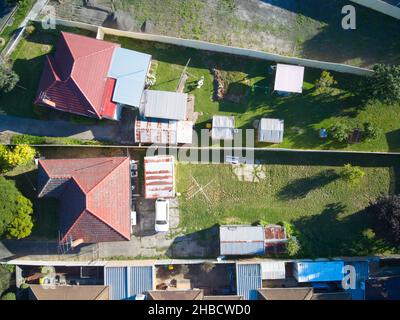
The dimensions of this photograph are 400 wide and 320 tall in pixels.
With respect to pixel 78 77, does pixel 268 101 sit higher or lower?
lower

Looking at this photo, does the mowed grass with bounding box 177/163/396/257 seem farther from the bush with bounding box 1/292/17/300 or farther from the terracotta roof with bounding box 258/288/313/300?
the bush with bounding box 1/292/17/300

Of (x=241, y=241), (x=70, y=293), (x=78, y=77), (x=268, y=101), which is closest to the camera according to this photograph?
(x=78, y=77)

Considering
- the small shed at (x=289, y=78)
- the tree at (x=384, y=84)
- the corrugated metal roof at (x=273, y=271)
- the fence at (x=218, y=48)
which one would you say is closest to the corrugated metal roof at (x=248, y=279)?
the corrugated metal roof at (x=273, y=271)

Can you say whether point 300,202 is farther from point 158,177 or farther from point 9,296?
point 9,296

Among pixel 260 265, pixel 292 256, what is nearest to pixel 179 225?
pixel 260 265

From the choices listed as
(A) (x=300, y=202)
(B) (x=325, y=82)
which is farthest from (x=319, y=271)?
(B) (x=325, y=82)

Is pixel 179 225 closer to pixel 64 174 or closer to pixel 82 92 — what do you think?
pixel 64 174
